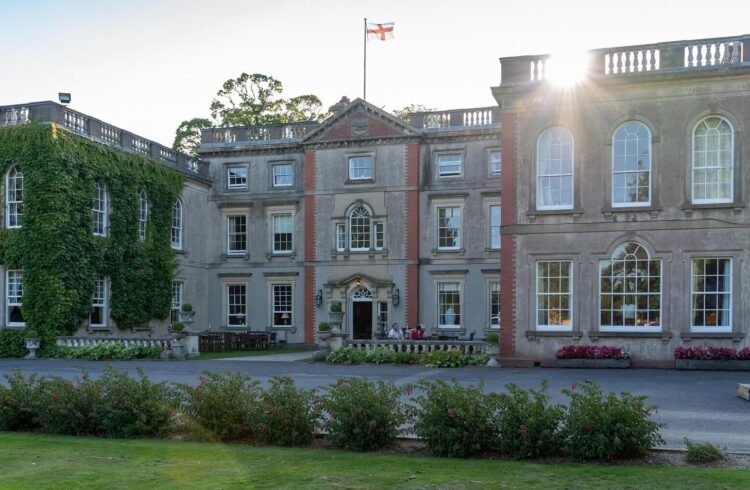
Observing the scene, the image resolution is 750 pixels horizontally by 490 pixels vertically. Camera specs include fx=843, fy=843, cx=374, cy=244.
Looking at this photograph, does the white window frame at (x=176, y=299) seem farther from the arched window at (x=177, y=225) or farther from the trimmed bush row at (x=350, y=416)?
the trimmed bush row at (x=350, y=416)

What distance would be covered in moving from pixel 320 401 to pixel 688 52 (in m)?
17.8

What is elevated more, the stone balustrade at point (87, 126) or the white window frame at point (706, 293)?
the stone balustrade at point (87, 126)

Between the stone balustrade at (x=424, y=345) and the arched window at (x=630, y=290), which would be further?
the stone balustrade at (x=424, y=345)

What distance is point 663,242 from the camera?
23766 millimetres

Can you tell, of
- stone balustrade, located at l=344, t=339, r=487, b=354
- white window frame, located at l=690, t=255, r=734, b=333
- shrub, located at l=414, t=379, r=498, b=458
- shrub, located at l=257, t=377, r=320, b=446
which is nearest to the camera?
shrub, located at l=414, t=379, r=498, b=458

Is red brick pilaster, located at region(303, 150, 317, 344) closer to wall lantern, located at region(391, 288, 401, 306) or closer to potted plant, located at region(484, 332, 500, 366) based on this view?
wall lantern, located at region(391, 288, 401, 306)

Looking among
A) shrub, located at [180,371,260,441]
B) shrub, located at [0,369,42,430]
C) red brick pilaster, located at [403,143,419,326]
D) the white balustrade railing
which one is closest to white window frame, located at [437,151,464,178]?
red brick pilaster, located at [403,143,419,326]

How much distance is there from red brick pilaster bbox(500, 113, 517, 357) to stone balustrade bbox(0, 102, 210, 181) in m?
16.1

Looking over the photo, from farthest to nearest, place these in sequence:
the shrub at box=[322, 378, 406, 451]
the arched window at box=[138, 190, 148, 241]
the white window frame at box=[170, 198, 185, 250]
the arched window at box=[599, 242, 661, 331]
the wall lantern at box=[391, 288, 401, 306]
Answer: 1. the white window frame at box=[170, 198, 185, 250]
2. the wall lantern at box=[391, 288, 401, 306]
3. the arched window at box=[138, 190, 148, 241]
4. the arched window at box=[599, 242, 661, 331]
5. the shrub at box=[322, 378, 406, 451]

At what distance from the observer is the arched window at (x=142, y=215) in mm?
34906

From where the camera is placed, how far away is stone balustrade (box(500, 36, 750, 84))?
2350 centimetres

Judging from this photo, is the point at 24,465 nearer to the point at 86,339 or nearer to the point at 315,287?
the point at 86,339

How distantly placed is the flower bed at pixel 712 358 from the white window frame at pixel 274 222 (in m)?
20.9

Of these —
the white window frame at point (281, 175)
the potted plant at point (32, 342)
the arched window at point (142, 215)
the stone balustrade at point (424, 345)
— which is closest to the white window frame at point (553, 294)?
the stone balustrade at point (424, 345)
